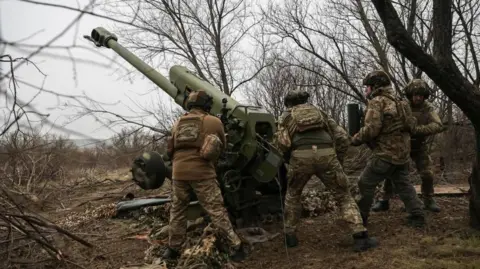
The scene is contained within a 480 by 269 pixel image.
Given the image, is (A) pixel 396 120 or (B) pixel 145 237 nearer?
(A) pixel 396 120

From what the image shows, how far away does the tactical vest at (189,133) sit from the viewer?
5.40 m

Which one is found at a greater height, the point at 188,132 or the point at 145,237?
the point at 188,132

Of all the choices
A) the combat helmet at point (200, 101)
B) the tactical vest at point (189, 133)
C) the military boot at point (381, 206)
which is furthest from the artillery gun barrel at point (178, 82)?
the military boot at point (381, 206)

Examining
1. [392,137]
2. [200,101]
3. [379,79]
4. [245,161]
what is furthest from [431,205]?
[200,101]

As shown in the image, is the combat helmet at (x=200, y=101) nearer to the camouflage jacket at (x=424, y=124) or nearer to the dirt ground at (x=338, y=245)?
the dirt ground at (x=338, y=245)

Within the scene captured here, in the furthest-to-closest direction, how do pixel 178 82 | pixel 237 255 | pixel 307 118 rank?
pixel 178 82 < pixel 307 118 < pixel 237 255

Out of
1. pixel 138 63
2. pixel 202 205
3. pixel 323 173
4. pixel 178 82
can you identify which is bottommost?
pixel 202 205

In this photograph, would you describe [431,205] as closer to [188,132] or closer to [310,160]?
[310,160]

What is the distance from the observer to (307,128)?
5598 millimetres

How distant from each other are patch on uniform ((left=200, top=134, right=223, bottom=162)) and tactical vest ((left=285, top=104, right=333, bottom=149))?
3.29ft

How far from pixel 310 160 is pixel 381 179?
111cm

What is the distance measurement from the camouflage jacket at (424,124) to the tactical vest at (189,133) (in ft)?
9.61

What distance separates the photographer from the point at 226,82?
1420cm

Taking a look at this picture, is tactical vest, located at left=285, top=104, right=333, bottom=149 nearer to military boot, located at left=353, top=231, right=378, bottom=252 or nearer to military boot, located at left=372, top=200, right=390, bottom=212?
military boot, located at left=353, top=231, right=378, bottom=252
